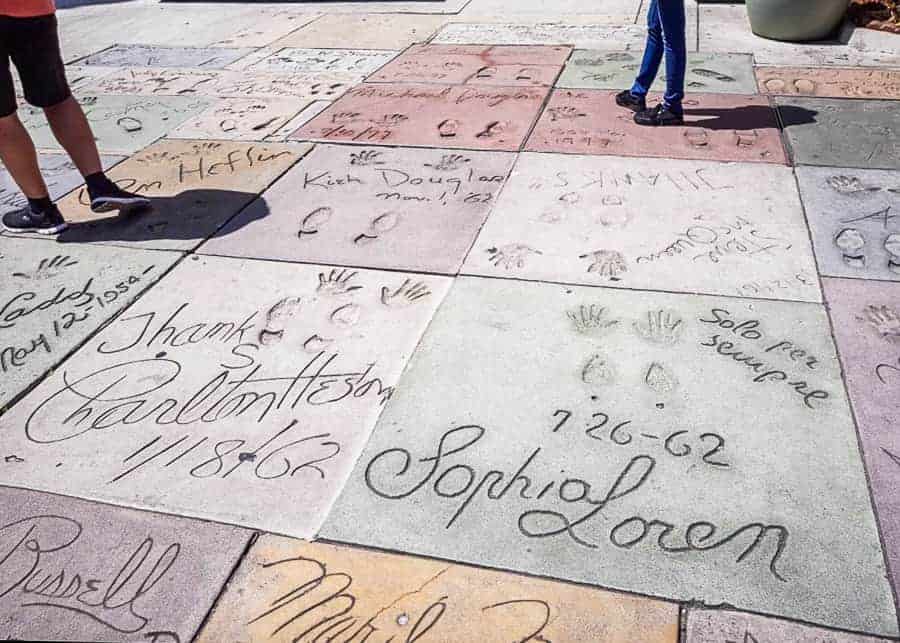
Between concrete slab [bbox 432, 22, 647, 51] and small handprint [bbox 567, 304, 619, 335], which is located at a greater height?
concrete slab [bbox 432, 22, 647, 51]

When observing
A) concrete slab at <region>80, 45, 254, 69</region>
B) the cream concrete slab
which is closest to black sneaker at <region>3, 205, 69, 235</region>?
concrete slab at <region>80, 45, 254, 69</region>

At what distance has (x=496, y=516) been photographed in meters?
2.36

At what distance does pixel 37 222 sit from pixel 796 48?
5997 millimetres

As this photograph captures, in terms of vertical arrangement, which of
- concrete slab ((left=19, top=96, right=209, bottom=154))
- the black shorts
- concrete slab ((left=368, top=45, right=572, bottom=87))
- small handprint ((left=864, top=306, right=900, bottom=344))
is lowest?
small handprint ((left=864, top=306, right=900, bottom=344))

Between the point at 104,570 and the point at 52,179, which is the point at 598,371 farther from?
the point at 52,179

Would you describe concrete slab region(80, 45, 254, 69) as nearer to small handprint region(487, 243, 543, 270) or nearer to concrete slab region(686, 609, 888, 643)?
small handprint region(487, 243, 543, 270)

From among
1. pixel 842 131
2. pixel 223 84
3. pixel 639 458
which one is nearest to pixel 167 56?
pixel 223 84

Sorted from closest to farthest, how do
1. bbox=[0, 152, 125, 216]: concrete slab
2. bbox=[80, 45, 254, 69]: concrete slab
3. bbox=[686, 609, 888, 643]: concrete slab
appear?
bbox=[686, 609, 888, 643]: concrete slab
bbox=[0, 152, 125, 216]: concrete slab
bbox=[80, 45, 254, 69]: concrete slab

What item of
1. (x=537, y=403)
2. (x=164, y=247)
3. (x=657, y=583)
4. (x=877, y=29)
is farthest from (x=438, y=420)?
(x=877, y=29)

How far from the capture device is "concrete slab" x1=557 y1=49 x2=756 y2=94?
5.92 metres

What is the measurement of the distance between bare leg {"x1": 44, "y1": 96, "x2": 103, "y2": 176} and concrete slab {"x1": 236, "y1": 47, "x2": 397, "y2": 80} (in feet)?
9.13

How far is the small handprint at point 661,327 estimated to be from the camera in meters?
3.12

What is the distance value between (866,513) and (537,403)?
3.52ft

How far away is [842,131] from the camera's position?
496 centimetres
